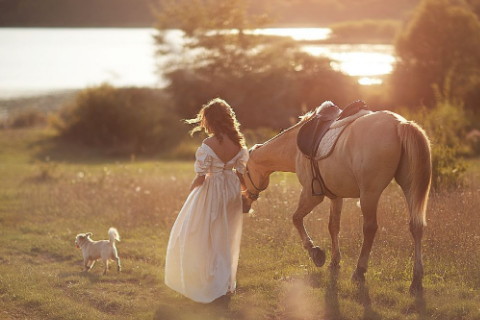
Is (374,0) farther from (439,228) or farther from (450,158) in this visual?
(439,228)

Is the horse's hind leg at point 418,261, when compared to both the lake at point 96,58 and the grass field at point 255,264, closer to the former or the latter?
the grass field at point 255,264

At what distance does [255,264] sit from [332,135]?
2.19m

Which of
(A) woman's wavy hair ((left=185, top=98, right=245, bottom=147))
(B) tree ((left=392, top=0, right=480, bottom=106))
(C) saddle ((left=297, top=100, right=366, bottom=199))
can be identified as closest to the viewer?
(A) woman's wavy hair ((left=185, top=98, right=245, bottom=147))

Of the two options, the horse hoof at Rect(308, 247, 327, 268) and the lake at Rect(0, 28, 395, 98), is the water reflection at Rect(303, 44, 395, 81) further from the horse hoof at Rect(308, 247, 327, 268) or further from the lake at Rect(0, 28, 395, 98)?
the horse hoof at Rect(308, 247, 327, 268)

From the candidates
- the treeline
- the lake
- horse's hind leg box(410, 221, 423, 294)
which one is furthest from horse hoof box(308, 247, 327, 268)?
the treeline

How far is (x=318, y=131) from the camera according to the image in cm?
798

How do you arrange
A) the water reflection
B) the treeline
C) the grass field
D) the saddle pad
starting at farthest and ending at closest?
the treeline, the water reflection, the saddle pad, the grass field

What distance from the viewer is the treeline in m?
55.6

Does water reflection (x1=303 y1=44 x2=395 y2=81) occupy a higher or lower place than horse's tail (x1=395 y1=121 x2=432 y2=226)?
higher

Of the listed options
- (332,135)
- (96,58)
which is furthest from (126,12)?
(332,135)

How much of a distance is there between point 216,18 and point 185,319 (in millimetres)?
27914

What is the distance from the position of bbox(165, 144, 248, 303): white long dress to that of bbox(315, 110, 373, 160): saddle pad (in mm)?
975

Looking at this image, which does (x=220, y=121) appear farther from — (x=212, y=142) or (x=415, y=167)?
(x=415, y=167)

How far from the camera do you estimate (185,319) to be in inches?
270
